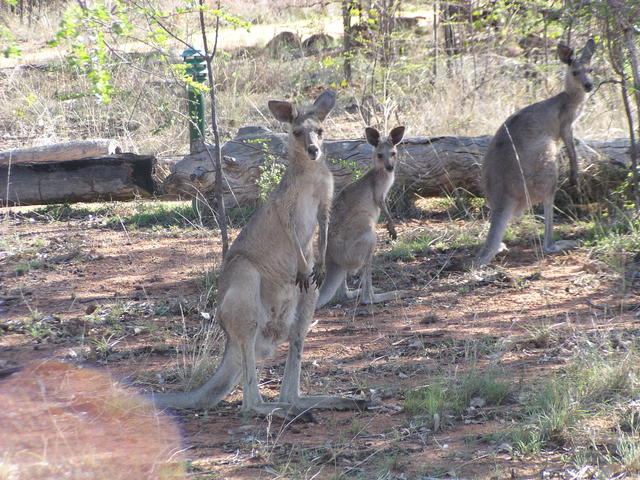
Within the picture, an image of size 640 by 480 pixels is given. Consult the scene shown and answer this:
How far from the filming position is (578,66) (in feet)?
24.7

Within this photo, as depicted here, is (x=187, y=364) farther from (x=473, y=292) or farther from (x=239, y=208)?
(x=239, y=208)

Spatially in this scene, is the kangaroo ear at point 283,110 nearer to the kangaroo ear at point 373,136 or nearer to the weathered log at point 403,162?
the kangaroo ear at point 373,136

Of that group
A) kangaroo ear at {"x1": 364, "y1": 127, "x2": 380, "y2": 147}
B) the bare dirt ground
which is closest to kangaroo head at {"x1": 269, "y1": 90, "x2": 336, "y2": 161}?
the bare dirt ground

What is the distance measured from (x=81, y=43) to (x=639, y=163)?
5374 mm

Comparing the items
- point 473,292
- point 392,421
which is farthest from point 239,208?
point 392,421

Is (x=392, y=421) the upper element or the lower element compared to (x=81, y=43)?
lower

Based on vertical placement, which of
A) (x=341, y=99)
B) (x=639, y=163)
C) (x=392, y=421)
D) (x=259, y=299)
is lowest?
(x=392, y=421)

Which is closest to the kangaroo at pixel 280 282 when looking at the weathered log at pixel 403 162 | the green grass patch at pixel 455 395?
the green grass patch at pixel 455 395

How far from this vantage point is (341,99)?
1268cm

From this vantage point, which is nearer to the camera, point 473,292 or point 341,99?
point 473,292

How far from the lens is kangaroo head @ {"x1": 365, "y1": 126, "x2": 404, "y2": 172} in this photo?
658 centimetres

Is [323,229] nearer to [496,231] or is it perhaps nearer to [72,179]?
[496,231]

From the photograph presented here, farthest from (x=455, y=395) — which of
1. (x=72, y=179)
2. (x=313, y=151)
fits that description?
(x=72, y=179)

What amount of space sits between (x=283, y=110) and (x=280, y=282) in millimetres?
1135
